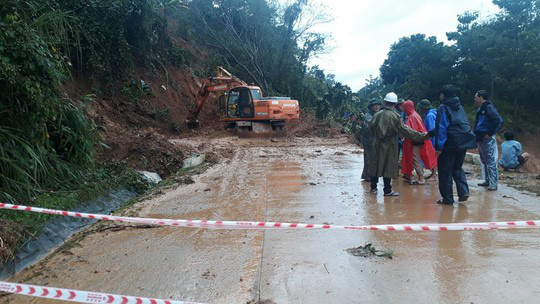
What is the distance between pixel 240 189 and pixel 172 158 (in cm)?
402

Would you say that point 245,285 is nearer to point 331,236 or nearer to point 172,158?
point 331,236

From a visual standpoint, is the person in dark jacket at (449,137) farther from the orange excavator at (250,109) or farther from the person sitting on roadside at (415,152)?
the orange excavator at (250,109)

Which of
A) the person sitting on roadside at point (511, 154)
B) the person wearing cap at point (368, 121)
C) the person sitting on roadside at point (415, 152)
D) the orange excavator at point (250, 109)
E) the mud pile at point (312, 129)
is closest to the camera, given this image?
the person wearing cap at point (368, 121)

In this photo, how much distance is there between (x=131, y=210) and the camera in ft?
20.8

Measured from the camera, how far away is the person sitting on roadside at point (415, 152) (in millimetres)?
7812

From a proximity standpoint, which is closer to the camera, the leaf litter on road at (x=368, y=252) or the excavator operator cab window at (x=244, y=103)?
the leaf litter on road at (x=368, y=252)

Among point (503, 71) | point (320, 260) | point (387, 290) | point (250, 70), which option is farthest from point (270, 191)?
point (503, 71)

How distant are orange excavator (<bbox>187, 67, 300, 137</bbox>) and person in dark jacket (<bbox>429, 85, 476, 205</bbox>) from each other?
48.3 ft

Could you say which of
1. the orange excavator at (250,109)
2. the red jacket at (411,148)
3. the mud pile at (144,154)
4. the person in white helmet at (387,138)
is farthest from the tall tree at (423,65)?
the person in white helmet at (387,138)

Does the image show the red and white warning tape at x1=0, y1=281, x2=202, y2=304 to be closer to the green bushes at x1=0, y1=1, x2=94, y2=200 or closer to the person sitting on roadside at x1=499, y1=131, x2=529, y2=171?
the green bushes at x1=0, y1=1, x2=94, y2=200

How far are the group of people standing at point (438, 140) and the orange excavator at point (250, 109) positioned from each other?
12.4 m

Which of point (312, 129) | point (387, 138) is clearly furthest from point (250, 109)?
point (387, 138)

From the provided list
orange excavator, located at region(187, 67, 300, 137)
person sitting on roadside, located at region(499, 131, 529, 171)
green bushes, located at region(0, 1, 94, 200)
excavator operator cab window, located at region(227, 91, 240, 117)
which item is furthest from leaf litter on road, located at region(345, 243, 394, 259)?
excavator operator cab window, located at region(227, 91, 240, 117)

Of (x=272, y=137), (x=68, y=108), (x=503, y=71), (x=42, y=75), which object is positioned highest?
(x=503, y=71)
